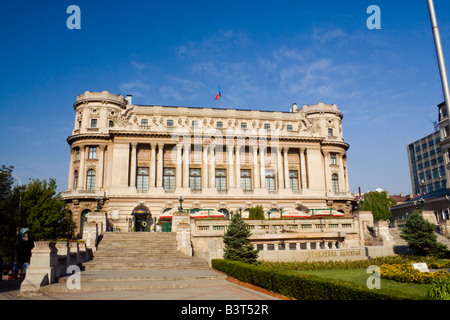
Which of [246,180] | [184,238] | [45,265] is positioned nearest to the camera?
[45,265]

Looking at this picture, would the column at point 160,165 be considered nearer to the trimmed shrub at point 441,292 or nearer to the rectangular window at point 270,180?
the rectangular window at point 270,180

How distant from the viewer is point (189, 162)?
188 feet

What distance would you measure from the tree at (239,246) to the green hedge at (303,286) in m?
3.21

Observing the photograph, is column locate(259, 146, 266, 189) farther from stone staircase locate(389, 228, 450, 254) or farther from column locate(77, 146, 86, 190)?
column locate(77, 146, 86, 190)

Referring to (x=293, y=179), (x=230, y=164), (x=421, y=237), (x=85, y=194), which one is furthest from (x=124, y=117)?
(x=421, y=237)

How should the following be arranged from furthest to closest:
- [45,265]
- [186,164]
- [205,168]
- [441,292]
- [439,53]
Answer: [205,168] < [186,164] < [45,265] < [439,53] < [441,292]

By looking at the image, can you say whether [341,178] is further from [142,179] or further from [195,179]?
[142,179]

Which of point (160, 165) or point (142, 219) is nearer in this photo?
point (142, 219)

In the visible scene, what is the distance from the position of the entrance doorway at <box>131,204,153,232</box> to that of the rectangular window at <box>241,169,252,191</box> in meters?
15.5

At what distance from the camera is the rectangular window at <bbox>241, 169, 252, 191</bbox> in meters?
59.2

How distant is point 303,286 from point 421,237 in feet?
63.8
